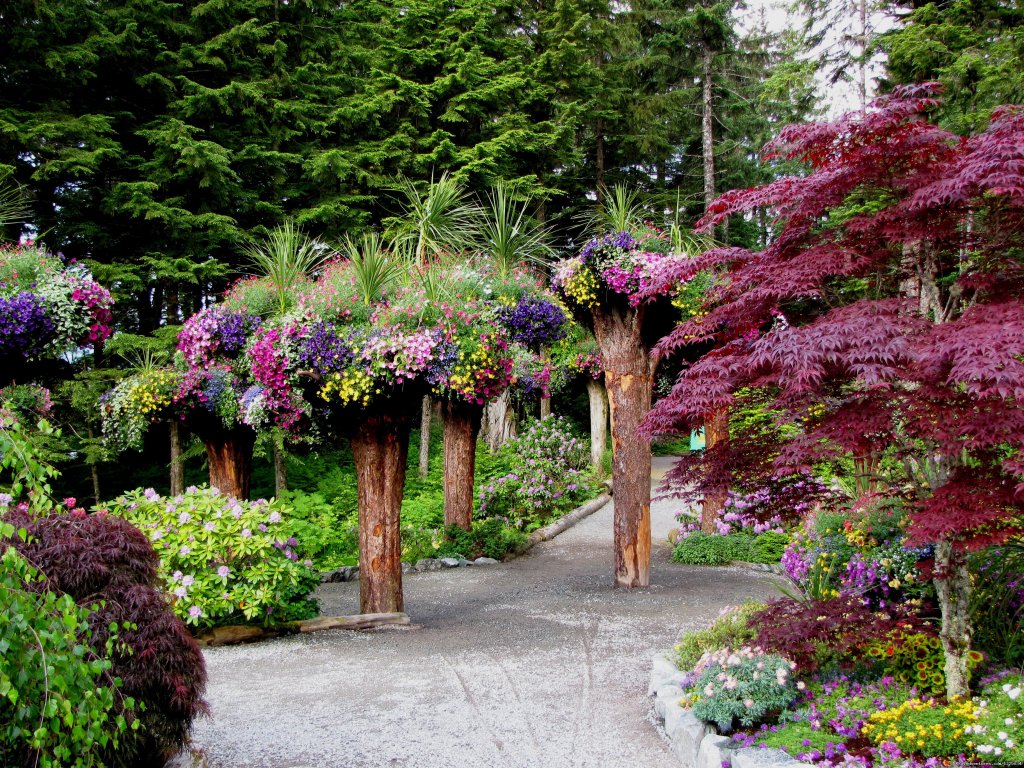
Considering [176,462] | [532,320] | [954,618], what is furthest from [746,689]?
[176,462]

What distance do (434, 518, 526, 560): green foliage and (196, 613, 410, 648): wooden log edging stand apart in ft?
12.1

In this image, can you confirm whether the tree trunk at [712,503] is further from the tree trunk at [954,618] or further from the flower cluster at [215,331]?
the tree trunk at [954,618]

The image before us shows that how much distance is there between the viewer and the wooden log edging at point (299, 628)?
638cm

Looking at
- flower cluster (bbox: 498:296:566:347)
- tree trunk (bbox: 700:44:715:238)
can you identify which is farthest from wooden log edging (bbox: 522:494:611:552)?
tree trunk (bbox: 700:44:715:238)

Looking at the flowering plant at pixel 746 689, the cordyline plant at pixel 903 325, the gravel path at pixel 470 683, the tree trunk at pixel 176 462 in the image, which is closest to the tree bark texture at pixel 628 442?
the gravel path at pixel 470 683

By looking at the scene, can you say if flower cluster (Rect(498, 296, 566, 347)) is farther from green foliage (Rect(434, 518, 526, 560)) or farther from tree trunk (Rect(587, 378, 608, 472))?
tree trunk (Rect(587, 378, 608, 472))

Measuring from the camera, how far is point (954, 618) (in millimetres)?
3656

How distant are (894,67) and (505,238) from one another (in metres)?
8.64

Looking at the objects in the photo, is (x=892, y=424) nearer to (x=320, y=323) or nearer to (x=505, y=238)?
(x=320, y=323)

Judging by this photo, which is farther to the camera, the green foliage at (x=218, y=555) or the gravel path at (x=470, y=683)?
the green foliage at (x=218, y=555)

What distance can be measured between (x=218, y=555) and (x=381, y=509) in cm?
159

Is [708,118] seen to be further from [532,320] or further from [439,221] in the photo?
[439,221]

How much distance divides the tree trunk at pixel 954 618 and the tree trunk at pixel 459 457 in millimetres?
7481

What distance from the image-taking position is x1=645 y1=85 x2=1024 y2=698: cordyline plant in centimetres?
310
